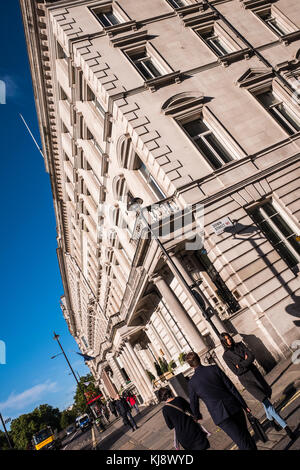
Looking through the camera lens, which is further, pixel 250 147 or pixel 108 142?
pixel 108 142

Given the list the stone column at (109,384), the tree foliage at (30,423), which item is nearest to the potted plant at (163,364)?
the stone column at (109,384)

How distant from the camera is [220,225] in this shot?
452 inches

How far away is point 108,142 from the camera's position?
58.8 ft

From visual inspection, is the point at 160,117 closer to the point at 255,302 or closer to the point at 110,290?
the point at 255,302

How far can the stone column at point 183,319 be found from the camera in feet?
38.6

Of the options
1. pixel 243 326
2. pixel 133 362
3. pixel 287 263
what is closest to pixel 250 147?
pixel 287 263

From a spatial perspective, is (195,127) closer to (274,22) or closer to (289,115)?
(289,115)

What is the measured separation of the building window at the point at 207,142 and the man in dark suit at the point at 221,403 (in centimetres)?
1076

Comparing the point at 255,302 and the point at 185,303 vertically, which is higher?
the point at 185,303

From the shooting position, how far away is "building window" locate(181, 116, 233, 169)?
13.9m

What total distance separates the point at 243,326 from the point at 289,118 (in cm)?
1171

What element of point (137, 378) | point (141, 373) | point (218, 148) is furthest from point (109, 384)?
point (218, 148)

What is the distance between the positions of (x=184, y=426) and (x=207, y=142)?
41.8 ft

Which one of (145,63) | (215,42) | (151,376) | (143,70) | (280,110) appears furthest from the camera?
(151,376)
